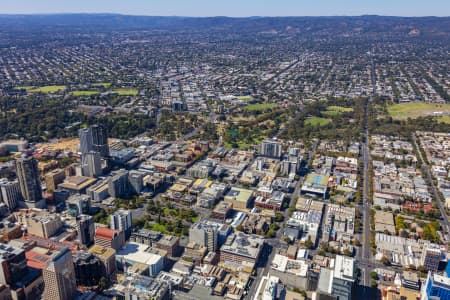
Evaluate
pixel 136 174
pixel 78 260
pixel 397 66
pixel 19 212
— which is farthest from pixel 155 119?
pixel 397 66

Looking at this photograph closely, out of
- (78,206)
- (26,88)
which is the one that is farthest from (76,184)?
(26,88)

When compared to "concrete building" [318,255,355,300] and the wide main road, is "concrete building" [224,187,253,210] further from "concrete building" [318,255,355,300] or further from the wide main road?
the wide main road

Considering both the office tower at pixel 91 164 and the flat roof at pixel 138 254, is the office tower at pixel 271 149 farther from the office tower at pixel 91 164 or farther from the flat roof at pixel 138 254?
the flat roof at pixel 138 254

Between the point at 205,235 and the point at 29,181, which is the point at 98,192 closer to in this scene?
the point at 29,181

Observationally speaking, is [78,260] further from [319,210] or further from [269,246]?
[319,210]

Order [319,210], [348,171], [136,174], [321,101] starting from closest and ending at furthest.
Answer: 1. [319,210]
2. [136,174]
3. [348,171]
4. [321,101]

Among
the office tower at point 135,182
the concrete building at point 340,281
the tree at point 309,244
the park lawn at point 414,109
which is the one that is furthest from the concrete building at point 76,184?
the park lawn at point 414,109
